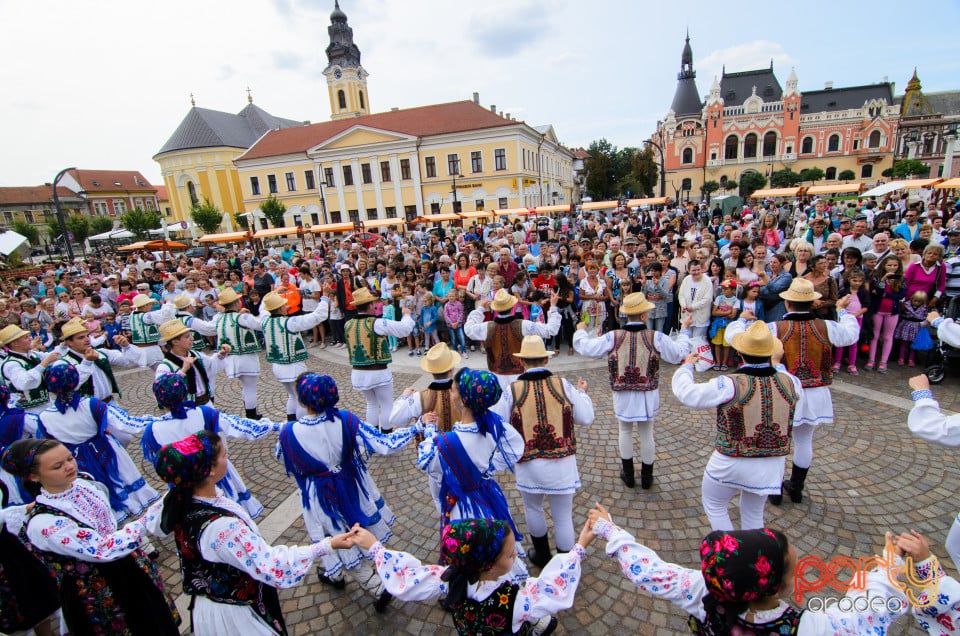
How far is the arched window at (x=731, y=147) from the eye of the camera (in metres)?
67.4

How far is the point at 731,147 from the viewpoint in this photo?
223 feet

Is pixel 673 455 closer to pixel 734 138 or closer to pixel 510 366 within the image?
pixel 510 366

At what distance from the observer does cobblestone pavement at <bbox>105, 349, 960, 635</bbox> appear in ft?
11.4

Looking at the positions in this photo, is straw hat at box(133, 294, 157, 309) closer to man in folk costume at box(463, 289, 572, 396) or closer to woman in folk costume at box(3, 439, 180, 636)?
woman in folk costume at box(3, 439, 180, 636)

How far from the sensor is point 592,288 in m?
8.77

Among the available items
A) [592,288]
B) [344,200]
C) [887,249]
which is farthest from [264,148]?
[887,249]

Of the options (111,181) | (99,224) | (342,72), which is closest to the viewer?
(342,72)

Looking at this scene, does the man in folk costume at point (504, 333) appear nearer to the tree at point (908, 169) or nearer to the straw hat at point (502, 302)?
the straw hat at point (502, 302)

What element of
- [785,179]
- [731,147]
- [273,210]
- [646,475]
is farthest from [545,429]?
[731,147]

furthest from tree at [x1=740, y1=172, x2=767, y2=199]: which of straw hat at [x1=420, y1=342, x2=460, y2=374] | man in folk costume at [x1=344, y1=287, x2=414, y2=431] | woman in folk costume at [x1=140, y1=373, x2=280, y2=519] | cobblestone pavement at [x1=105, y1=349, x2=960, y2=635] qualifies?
woman in folk costume at [x1=140, y1=373, x2=280, y2=519]

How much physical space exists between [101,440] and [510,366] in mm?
4246

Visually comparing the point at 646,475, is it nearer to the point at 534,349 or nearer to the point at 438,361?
the point at 534,349

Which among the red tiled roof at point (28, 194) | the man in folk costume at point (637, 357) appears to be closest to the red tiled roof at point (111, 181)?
the red tiled roof at point (28, 194)

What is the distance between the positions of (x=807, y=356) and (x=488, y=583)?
3.87 m
